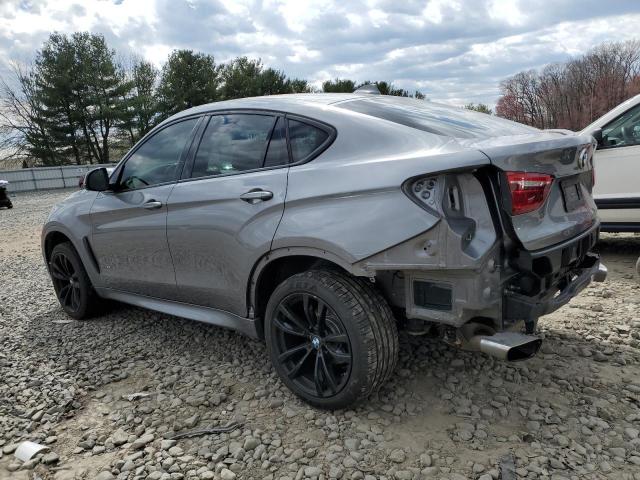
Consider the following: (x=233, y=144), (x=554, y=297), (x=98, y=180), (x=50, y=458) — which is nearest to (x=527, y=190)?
(x=554, y=297)

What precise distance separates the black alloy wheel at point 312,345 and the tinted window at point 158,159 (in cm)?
134

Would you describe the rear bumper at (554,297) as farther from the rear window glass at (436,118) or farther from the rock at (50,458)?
the rock at (50,458)

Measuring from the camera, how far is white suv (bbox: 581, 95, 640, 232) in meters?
5.23

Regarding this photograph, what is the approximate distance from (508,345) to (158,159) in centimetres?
269

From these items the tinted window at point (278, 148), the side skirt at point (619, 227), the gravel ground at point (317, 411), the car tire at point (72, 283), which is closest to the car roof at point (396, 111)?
the tinted window at point (278, 148)

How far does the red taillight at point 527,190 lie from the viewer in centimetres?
239

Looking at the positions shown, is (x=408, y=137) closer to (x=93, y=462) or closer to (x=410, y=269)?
(x=410, y=269)

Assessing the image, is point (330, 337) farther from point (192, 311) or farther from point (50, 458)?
point (50, 458)

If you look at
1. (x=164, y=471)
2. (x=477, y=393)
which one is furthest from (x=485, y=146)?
(x=164, y=471)

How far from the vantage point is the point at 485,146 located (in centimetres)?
244

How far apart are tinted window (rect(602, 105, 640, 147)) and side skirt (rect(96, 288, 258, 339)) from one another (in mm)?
4323

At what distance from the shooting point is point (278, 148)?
3.02 meters

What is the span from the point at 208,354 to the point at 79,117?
3835 cm

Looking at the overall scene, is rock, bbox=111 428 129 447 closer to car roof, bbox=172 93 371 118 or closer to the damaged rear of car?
the damaged rear of car
